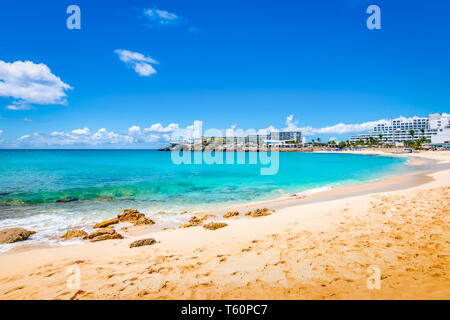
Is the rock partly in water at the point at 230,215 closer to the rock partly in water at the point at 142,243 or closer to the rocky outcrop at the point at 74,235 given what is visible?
the rock partly in water at the point at 142,243

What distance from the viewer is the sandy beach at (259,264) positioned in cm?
411

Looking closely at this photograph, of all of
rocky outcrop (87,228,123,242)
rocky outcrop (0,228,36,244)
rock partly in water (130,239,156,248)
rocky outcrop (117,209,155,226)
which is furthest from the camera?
rocky outcrop (117,209,155,226)

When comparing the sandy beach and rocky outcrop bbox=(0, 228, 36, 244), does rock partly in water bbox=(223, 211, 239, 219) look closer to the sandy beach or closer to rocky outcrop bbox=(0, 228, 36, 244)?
the sandy beach

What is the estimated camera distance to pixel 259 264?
5227mm

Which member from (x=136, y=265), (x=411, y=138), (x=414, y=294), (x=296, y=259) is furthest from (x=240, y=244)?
(x=411, y=138)

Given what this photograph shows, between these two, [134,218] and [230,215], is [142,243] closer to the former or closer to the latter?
[134,218]

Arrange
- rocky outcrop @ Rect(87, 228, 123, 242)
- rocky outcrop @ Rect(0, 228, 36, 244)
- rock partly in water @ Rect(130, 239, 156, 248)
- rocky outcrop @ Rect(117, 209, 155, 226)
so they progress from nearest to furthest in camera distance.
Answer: rock partly in water @ Rect(130, 239, 156, 248), rocky outcrop @ Rect(87, 228, 123, 242), rocky outcrop @ Rect(0, 228, 36, 244), rocky outcrop @ Rect(117, 209, 155, 226)

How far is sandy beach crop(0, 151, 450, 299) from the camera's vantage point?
411 centimetres

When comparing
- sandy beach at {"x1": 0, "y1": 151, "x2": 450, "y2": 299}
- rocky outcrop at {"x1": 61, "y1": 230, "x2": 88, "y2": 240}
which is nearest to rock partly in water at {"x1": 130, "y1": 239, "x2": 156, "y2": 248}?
sandy beach at {"x1": 0, "y1": 151, "x2": 450, "y2": 299}

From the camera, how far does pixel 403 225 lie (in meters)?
7.41

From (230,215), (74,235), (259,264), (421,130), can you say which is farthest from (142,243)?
(421,130)

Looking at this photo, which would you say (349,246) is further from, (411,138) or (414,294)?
(411,138)
